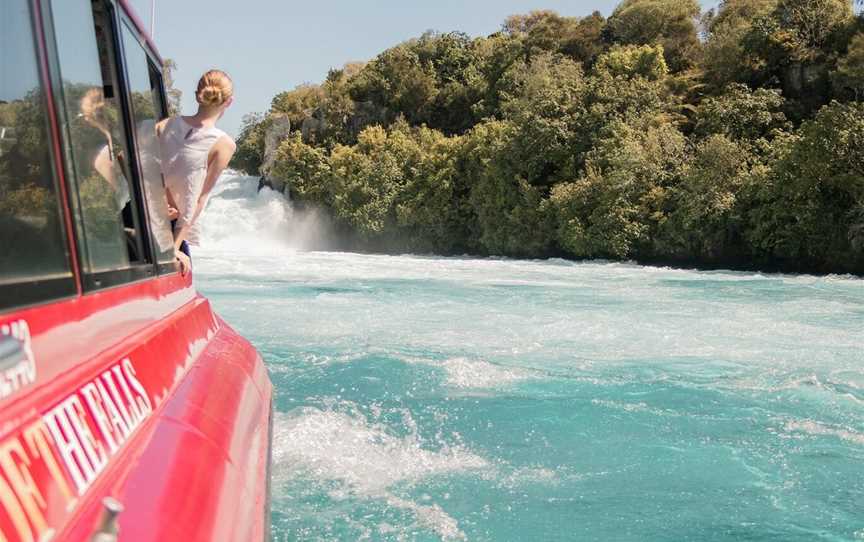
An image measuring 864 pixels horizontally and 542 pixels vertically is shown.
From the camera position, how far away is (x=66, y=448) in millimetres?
1475

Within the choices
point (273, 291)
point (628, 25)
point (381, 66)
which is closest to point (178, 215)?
point (273, 291)

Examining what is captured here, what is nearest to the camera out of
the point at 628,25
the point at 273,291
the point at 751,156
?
the point at 273,291

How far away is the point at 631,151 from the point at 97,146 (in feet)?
82.2

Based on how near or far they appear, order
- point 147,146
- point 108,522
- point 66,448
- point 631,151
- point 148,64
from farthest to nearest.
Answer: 1. point 631,151
2. point 148,64
3. point 147,146
4. point 66,448
5. point 108,522

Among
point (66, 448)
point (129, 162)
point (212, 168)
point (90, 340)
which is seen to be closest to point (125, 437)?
point (90, 340)

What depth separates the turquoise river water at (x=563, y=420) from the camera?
13.1ft

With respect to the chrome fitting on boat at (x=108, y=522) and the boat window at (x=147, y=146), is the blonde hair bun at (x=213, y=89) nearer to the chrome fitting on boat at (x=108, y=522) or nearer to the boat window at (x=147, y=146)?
the boat window at (x=147, y=146)

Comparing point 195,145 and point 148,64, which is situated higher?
point 148,64

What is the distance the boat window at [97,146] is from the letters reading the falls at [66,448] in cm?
29

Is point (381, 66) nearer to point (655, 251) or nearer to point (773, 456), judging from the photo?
point (655, 251)

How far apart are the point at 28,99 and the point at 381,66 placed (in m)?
51.7

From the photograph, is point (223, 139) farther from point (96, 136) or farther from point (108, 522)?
point (108, 522)

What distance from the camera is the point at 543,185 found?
31047 millimetres

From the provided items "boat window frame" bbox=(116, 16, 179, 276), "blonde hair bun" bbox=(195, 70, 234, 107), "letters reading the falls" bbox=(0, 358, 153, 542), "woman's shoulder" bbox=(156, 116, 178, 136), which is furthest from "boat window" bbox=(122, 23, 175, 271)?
"letters reading the falls" bbox=(0, 358, 153, 542)
